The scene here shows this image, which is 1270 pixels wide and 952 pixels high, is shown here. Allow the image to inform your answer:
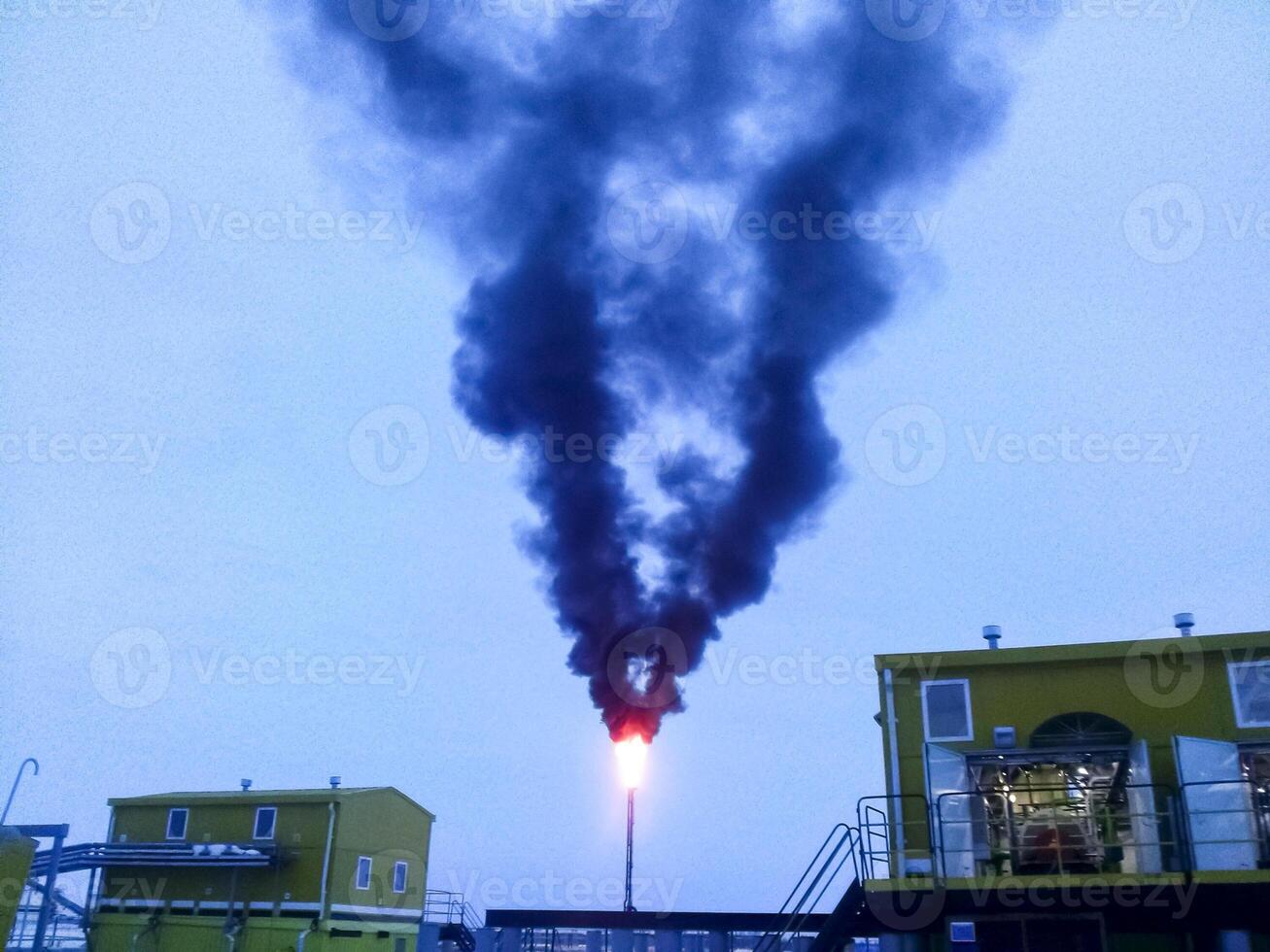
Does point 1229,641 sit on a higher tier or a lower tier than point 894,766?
higher

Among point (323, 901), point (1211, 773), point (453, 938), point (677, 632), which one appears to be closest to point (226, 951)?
point (323, 901)

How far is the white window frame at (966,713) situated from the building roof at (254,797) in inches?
745

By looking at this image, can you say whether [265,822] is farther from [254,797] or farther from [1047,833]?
[1047,833]

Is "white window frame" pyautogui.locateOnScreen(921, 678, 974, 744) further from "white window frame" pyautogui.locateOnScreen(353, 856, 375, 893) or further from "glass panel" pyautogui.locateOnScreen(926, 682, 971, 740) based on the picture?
"white window frame" pyautogui.locateOnScreen(353, 856, 375, 893)

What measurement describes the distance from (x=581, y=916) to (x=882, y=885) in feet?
35.9

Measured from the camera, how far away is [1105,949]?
17031 millimetres

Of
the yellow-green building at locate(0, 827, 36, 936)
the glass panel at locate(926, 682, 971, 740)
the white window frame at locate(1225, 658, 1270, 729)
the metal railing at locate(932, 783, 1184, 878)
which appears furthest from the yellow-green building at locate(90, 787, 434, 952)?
the white window frame at locate(1225, 658, 1270, 729)

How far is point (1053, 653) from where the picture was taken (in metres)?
19.0

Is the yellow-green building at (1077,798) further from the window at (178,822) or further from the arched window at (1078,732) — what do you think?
the window at (178,822)

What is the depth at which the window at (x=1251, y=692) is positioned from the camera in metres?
18.2

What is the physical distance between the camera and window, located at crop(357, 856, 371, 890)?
32062 mm

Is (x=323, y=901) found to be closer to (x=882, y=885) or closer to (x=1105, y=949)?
(x=882, y=885)

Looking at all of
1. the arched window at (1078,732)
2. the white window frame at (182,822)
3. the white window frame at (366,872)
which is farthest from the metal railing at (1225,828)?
the white window frame at (182,822)

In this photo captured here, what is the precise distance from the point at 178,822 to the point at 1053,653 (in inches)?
1063
